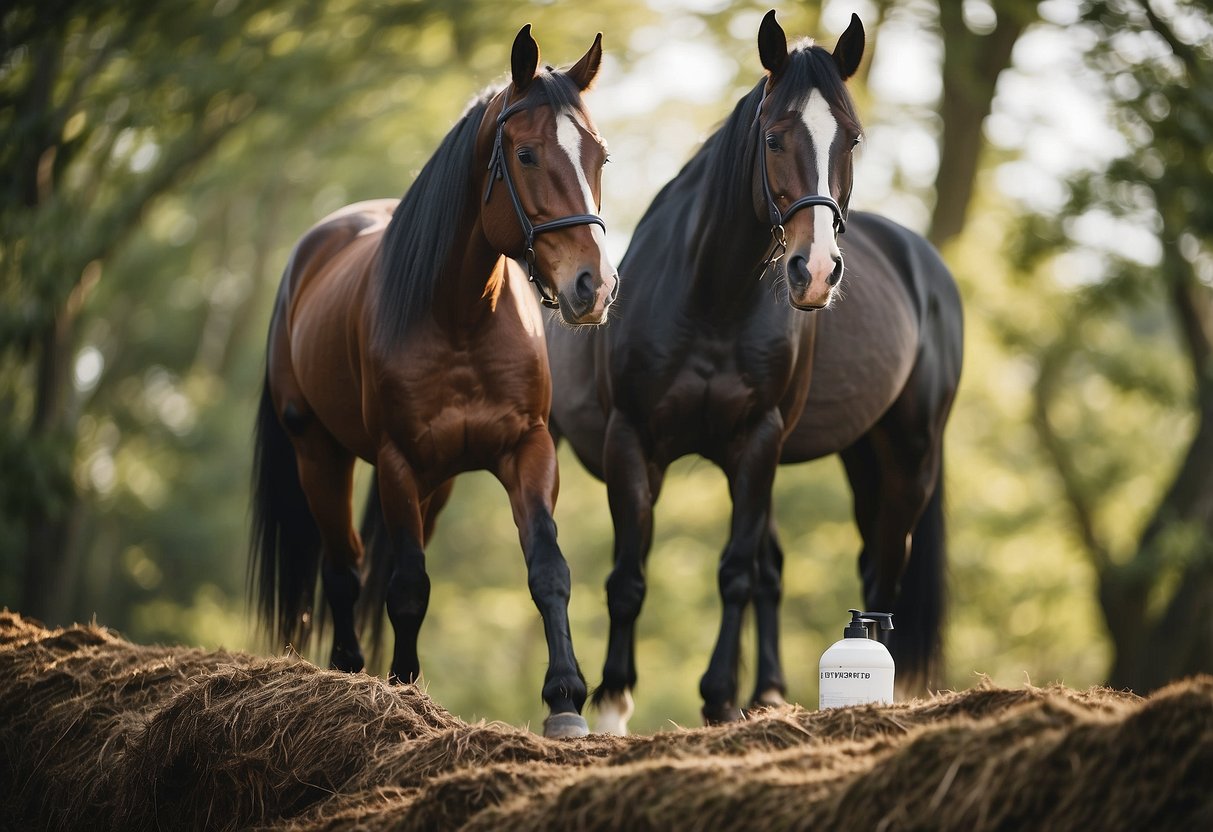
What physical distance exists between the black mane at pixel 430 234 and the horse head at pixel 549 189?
0.20 m

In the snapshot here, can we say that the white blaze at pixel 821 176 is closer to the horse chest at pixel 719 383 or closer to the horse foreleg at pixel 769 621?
the horse chest at pixel 719 383

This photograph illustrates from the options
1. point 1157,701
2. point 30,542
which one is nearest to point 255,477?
point 1157,701

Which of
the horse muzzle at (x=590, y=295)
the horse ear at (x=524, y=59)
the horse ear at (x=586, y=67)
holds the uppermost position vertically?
the horse ear at (x=586, y=67)

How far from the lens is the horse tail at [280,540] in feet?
24.4

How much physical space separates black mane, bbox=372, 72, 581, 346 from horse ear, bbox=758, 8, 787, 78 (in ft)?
3.70

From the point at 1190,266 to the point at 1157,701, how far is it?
13399mm

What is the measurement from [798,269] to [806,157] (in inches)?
20.1

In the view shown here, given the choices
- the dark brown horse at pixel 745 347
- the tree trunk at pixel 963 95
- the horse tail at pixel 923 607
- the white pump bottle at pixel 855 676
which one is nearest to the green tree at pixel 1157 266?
the tree trunk at pixel 963 95

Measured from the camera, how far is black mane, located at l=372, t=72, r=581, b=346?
561 cm

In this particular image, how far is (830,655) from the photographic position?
4.25m

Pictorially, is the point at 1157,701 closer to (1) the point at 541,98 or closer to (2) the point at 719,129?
(1) the point at 541,98

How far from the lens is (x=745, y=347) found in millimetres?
6160

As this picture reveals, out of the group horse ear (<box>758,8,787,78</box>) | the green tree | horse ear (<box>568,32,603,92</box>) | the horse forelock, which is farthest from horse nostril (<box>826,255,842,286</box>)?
the green tree

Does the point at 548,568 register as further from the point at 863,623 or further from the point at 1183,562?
the point at 1183,562
